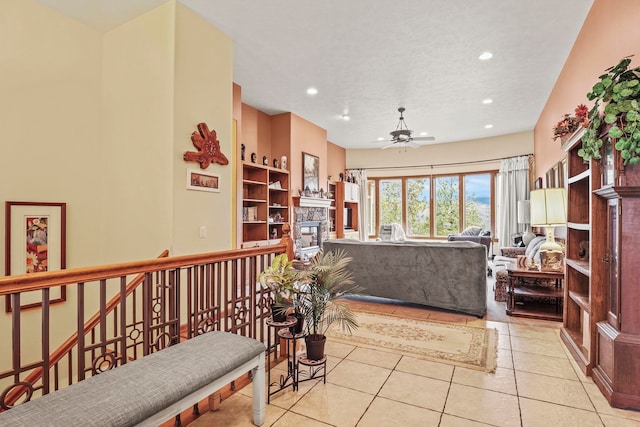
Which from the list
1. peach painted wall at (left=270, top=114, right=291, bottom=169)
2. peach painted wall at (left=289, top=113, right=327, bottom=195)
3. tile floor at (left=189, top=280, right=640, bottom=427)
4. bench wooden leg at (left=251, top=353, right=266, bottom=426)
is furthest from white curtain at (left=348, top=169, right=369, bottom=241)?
bench wooden leg at (left=251, top=353, right=266, bottom=426)

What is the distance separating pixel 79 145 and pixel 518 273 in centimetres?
498

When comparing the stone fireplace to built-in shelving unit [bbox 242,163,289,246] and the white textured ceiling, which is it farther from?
the white textured ceiling

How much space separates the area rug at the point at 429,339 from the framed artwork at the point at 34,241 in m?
2.83

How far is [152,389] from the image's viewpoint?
1.36m

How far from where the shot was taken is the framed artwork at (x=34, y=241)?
9.68 ft

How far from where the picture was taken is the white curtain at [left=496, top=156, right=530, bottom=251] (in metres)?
7.44

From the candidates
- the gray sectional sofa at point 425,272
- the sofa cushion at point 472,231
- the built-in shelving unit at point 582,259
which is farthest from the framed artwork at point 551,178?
the sofa cushion at point 472,231

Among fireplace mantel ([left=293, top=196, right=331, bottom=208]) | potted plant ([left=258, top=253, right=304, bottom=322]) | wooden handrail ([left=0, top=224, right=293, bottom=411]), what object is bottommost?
potted plant ([left=258, top=253, right=304, bottom=322])

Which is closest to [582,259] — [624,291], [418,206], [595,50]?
[624,291]

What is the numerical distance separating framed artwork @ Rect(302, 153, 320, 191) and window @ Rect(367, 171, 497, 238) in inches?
112

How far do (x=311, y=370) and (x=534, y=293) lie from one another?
9.14 ft

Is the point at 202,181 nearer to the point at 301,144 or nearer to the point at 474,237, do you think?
the point at 301,144

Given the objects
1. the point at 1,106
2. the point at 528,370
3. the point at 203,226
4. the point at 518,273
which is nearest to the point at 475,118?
the point at 518,273

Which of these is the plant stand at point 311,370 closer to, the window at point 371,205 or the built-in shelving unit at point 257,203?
the built-in shelving unit at point 257,203
